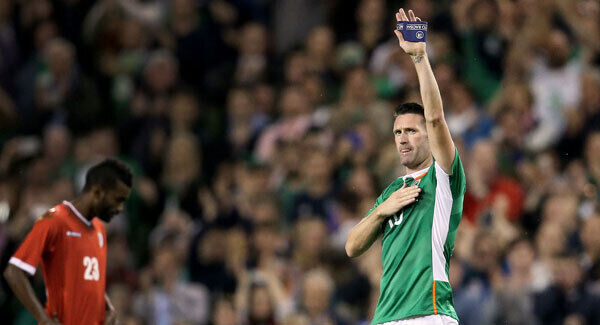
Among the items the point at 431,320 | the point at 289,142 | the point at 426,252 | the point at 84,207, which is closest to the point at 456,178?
the point at 426,252

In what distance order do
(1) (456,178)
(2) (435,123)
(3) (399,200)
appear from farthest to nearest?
(3) (399,200)
(1) (456,178)
(2) (435,123)

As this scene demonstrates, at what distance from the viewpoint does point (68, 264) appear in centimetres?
677

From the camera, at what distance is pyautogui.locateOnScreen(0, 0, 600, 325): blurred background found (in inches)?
394

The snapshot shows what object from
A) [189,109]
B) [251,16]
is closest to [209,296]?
[189,109]

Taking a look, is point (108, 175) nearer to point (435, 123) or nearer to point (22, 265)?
point (22, 265)

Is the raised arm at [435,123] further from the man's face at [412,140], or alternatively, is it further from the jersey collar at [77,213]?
the jersey collar at [77,213]

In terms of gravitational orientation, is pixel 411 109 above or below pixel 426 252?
above

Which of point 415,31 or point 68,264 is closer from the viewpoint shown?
point 415,31

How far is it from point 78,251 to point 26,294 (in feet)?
1.80

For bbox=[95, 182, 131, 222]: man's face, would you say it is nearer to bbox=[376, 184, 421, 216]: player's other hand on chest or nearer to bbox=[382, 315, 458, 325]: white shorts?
bbox=[376, 184, 421, 216]: player's other hand on chest

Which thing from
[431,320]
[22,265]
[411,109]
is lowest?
[431,320]

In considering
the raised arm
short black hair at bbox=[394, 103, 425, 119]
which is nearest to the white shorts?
the raised arm

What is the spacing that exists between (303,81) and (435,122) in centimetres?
765

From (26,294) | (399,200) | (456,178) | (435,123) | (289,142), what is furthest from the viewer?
(289,142)
